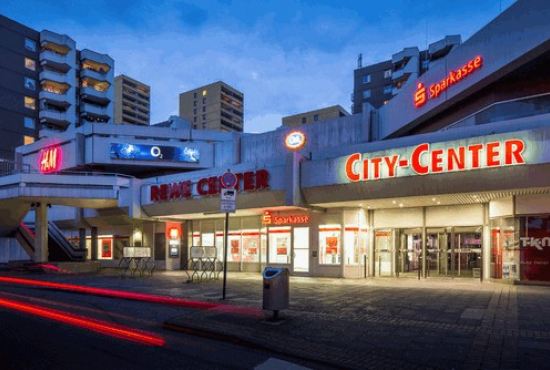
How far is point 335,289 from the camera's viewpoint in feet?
53.3

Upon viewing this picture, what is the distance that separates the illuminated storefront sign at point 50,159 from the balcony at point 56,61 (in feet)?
108

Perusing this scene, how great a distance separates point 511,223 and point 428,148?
15.5ft

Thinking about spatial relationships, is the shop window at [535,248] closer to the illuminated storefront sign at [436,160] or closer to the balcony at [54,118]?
the illuminated storefront sign at [436,160]

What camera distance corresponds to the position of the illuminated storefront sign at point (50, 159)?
3806 centimetres

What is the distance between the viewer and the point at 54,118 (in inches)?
2643

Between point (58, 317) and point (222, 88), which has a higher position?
point (222, 88)

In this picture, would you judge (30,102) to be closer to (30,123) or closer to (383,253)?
(30,123)

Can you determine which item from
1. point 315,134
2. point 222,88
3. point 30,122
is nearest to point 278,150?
point 315,134

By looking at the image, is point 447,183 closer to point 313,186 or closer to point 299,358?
point 313,186

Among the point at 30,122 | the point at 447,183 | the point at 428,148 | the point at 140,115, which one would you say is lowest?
the point at 447,183

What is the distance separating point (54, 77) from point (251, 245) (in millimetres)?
56156

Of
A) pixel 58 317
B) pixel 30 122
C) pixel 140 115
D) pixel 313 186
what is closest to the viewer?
pixel 58 317

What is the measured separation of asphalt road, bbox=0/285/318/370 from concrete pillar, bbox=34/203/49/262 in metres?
17.8

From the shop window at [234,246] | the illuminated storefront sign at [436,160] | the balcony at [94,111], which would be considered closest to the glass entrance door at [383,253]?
the illuminated storefront sign at [436,160]
